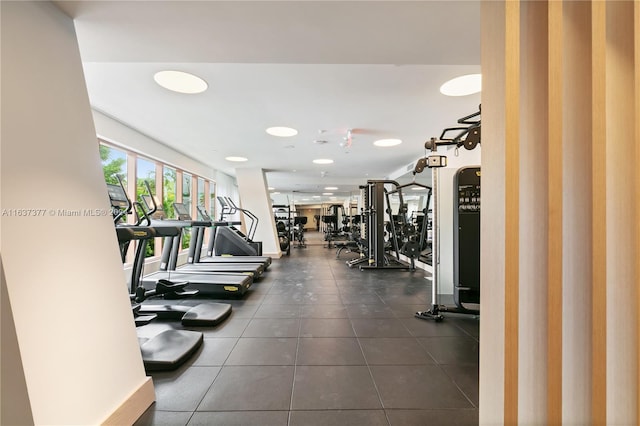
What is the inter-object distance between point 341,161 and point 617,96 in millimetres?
6151

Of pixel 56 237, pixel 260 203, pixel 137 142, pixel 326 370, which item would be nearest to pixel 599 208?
pixel 326 370

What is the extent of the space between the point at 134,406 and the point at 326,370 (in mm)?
1244

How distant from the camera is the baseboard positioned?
1.37 metres

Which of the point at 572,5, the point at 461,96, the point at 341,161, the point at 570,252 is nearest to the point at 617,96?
the point at 572,5

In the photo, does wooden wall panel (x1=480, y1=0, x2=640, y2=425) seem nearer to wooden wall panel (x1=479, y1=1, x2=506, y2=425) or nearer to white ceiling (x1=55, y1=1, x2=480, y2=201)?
wooden wall panel (x1=479, y1=1, x2=506, y2=425)

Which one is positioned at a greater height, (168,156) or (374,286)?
(168,156)

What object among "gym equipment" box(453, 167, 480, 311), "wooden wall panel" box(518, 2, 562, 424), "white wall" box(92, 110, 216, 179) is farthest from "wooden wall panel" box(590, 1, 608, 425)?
"white wall" box(92, 110, 216, 179)

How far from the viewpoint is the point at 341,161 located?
6.90m

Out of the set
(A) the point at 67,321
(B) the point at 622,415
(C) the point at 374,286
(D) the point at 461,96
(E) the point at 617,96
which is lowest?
(C) the point at 374,286

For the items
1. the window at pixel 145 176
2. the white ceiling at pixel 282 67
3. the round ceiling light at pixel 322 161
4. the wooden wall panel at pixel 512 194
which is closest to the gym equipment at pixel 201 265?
the window at pixel 145 176

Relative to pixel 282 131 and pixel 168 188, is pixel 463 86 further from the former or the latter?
pixel 168 188

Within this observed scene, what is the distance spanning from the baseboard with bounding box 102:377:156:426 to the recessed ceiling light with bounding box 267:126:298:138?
370cm

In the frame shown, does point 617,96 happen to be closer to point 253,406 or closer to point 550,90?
point 550,90

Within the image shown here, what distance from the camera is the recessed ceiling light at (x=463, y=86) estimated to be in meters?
2.77
